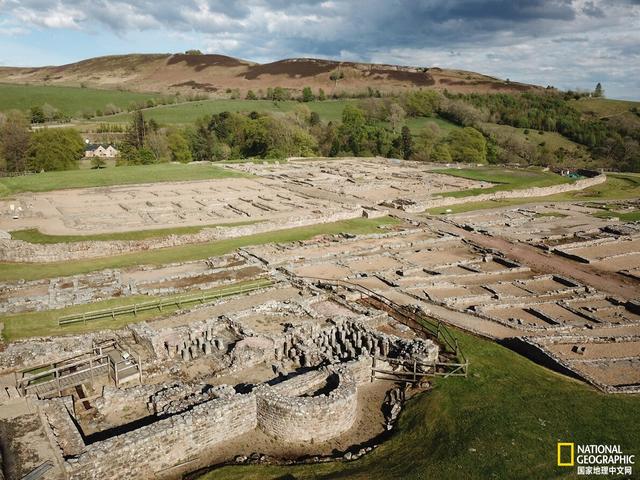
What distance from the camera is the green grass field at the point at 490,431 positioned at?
13703mm

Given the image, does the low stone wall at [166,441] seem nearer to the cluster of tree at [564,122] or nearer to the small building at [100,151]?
the small building at [100,151]

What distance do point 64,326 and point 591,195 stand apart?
70.9 m

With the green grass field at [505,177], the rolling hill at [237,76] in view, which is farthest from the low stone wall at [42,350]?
the rolling hill at [237,76]

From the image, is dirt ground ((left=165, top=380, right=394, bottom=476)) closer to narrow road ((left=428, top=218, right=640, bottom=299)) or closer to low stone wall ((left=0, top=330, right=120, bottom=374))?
low stone wall ((left=0, top=330, right=120, bottom=374))

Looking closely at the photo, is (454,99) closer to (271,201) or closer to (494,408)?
(271,201)

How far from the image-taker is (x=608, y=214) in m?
53.6

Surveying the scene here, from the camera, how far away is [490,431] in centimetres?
1530

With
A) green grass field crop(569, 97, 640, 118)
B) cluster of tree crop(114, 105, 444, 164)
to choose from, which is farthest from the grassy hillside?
cluster of tree crop(114, 105, 444, 164)

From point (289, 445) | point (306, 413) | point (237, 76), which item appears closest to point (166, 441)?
point (289, 445)

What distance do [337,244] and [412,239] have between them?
7.51 meters

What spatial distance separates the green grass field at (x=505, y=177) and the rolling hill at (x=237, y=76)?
75.8 metres

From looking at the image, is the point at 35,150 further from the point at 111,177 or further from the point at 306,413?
the point at 306,413

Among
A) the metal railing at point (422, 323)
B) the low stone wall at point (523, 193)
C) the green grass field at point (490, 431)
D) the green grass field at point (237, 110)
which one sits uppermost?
the green grass field at point (237, 110)

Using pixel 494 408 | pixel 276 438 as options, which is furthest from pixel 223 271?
pixel 494 408
